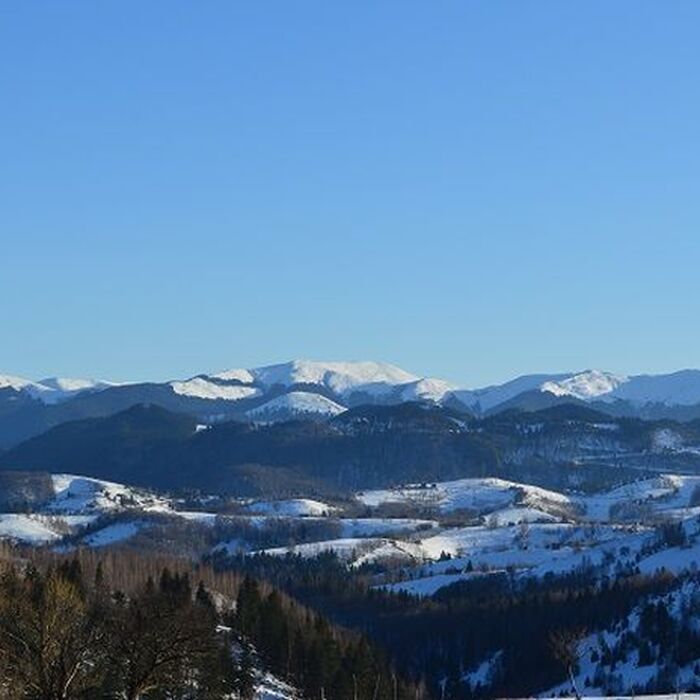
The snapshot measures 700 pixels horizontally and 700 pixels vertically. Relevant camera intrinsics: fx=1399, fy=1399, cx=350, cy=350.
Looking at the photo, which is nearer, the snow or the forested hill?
the forested hill

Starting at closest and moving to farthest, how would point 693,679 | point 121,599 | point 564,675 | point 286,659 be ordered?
point 121,599 < point 286,659 < point 693,679 < point 564,675

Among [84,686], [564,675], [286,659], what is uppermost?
[84,686]

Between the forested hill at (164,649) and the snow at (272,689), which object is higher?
the forested hill at (164,649)

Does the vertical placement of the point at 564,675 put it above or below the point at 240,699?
below

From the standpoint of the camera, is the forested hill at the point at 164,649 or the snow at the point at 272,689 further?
the snow at the point at 272,689

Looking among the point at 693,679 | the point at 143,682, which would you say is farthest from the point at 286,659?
the point at 143,682

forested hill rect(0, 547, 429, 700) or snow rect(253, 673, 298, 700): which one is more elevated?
forested hill rect(0, 547, 429, 700)

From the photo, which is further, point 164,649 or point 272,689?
point 272,689

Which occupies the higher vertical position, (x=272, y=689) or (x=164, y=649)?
(x=164, y=649)

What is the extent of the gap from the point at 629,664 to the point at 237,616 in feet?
246

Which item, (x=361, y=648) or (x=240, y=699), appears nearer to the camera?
(x=240, y=699)

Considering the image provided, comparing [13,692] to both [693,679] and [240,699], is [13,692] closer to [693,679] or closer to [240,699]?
[240,699]

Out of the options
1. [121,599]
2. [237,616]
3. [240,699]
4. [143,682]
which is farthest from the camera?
[237,616]

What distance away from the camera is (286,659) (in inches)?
5413
